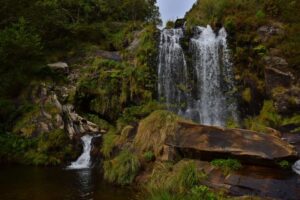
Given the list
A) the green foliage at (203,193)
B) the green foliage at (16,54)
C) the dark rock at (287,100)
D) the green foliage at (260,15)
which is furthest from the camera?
the green foliage at (260,15)

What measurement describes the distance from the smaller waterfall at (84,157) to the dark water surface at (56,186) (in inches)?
39.6

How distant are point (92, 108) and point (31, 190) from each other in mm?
8492

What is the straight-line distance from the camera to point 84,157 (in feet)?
49.8

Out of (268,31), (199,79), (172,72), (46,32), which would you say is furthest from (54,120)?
(268,31)

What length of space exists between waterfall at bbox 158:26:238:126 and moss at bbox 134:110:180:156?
6.55 m

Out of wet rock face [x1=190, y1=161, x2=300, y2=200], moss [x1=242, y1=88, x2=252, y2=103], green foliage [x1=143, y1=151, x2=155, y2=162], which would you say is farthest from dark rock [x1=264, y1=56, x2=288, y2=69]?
green foliage [x1=143, y1=151, x2=155, y2=162]

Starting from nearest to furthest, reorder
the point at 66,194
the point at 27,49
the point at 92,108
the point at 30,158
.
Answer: the point at 66,194
the point at 30,158
the point at 27,49
the point at 92,108

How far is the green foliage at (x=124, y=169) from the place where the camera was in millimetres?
10984

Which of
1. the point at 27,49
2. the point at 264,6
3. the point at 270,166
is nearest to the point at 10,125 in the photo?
the point at 27,49

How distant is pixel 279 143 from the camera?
34.6ft

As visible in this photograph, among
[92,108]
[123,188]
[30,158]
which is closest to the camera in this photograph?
[123,188]

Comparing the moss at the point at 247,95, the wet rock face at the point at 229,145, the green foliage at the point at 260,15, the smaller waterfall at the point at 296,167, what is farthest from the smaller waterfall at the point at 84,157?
the green foliage at the point at 260,15

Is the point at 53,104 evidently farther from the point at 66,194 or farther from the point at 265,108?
the point at 265,108

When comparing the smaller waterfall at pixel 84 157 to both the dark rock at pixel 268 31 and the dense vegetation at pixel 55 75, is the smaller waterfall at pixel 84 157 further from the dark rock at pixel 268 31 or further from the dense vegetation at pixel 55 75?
the dark rock at pixel 268 31
